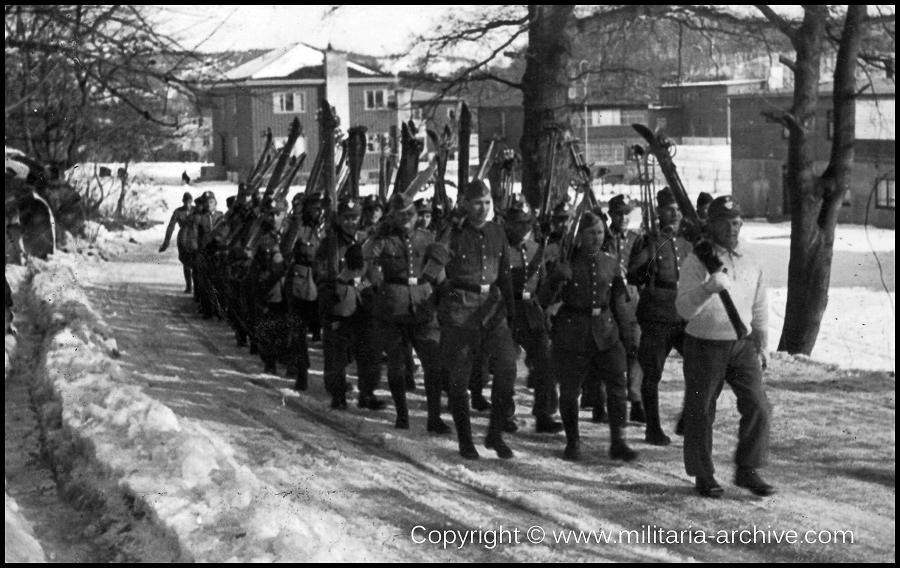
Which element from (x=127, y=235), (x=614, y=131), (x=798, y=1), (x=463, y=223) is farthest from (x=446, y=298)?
(x=127, y=235)

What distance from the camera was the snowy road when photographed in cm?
612

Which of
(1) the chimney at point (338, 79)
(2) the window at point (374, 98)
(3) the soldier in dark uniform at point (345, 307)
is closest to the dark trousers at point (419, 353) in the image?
(3) the soldier in dark uniform at point (345, 307)

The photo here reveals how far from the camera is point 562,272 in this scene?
27.2ft

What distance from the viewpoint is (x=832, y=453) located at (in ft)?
27.0

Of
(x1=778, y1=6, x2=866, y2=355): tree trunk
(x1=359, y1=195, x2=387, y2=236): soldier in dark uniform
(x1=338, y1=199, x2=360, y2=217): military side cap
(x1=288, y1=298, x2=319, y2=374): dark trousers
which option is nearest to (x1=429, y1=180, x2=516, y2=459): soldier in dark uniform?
(x1=338, y1=199, x2=360, y2=217): military side cap

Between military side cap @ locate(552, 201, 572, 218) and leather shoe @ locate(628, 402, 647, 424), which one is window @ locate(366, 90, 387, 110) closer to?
military side cap @ locate(552, 201, 572, 218)

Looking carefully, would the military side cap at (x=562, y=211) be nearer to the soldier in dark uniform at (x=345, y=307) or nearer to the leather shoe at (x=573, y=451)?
the soldier in dark uniform at (x=345, y=307)

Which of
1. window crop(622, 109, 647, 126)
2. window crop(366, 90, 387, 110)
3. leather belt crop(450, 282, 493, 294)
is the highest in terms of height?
window crop(366, 90, 387, 110)

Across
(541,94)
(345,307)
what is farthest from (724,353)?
(541,94)

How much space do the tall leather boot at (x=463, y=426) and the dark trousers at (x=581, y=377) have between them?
2.15ft

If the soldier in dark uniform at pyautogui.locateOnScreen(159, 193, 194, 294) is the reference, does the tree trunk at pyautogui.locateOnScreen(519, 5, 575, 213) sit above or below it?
above

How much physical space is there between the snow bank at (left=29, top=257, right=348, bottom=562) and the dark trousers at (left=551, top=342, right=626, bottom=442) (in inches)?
86.4

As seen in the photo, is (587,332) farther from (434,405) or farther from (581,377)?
(434,405)

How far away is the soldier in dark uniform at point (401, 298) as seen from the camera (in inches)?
371
